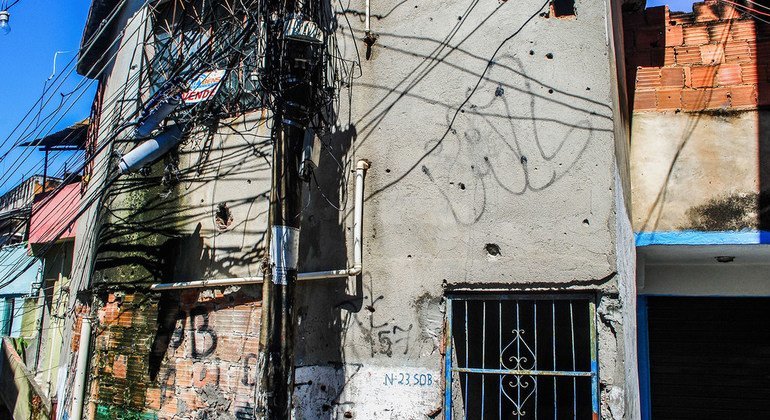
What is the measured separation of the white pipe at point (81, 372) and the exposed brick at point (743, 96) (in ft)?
25.5

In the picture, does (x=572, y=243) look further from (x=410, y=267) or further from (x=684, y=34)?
(x=684, y=34)

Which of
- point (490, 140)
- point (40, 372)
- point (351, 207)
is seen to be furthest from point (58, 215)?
point (490, 140)

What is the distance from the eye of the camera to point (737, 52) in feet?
22.4

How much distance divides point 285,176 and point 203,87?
8.52ft

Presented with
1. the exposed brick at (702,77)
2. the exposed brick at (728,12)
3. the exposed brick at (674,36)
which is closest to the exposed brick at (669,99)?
the exposed brick at (702,77)

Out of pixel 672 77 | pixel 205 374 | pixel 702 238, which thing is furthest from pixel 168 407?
pixel 672 77

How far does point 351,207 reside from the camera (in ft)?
18.4

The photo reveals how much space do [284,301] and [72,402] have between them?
460 cm

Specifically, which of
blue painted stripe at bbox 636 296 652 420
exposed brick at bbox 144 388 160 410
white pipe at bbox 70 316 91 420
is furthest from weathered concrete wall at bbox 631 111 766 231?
white pipe at bbox 70 316 91 420

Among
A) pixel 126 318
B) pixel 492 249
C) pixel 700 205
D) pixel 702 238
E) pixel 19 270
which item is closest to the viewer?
pixel 492 249

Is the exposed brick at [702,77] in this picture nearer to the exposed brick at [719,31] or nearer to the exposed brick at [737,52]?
the exposed brick at [737,52]

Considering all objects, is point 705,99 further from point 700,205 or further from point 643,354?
point 643,354

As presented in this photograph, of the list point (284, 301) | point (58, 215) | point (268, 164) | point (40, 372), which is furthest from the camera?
point (40, 372)

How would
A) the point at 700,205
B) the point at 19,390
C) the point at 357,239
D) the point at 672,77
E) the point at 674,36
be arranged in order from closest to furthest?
the point at 357,239, the point at 700,205, the point at 672,77, the point at 674,36, the point at 19,390
